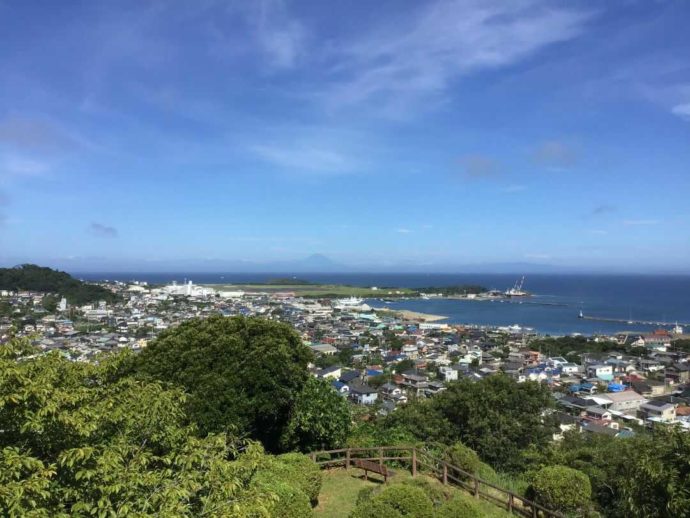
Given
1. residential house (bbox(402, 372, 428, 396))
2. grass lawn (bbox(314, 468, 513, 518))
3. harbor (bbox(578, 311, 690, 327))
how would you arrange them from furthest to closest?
harbor (bbox(578, 311, 690, 327)) → residential house (bbox(402, 372, 428, 396)) → grass lawn (bbox(314, 468, 513, 518))

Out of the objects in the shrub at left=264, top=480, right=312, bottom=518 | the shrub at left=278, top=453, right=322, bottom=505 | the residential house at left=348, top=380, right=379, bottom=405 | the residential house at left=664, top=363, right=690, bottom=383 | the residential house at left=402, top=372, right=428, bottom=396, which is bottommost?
the residential house at left=664, top=363, right=690, bottom=383

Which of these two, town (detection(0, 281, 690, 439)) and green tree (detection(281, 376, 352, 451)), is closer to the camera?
green tree (detection(281, 376, 352, 451))

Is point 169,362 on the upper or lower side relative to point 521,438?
upper

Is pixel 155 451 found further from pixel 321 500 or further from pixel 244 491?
pixel 321 500

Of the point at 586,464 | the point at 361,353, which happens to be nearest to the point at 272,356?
the point at 586,464

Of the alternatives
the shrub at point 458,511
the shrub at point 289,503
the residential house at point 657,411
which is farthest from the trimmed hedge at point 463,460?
the residential house at point 657,411

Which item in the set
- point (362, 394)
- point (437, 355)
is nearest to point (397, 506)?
point (362, 394)

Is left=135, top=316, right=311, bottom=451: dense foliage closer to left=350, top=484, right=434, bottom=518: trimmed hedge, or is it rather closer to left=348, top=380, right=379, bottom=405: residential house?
left=350, top=484, right=434, bottom=518: trimmed hedge

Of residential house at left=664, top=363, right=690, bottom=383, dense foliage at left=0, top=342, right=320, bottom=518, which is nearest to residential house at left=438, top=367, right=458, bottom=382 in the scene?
residential house at left=664, top=363, right=690, bottom=383
